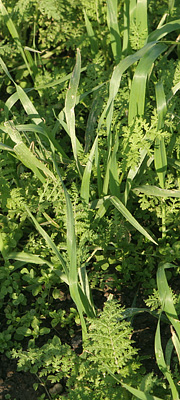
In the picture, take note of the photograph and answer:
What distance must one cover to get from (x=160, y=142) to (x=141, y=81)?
0.28 metres

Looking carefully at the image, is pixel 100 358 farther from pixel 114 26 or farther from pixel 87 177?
pixel 114 26

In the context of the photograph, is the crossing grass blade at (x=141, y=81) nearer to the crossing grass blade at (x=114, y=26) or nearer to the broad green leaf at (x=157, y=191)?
the broad green leaf at (x=157, y=191)

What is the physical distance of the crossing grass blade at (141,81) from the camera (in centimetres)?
199

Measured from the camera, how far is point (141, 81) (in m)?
2.05

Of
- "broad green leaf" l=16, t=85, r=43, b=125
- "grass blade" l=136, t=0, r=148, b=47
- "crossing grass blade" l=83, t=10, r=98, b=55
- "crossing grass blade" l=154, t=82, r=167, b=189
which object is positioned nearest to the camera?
"crossing grass blade" l=154, t=82, r=167, b=189

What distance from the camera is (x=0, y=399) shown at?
190 centimetres

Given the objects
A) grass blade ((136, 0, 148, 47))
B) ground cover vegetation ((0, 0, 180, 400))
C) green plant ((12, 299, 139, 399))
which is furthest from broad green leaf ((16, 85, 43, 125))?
green plant ((12, 299, 139, 399))

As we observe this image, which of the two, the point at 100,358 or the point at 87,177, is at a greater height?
the point at 87,177

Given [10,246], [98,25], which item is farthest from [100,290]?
[98,25]

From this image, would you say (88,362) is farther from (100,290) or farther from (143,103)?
(143,103)

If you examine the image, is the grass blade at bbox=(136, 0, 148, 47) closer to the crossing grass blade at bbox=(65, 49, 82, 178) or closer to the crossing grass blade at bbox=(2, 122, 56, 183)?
the crossing grass blade at bbox=(65, 49, 82, 178)

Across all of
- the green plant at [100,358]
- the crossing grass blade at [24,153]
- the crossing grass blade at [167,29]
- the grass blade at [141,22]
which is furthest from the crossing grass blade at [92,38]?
the green plant at [100,358]

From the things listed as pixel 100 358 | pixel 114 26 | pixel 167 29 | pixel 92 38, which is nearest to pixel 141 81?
pixel 167 29

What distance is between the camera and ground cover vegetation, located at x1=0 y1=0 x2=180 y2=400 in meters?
1.81
